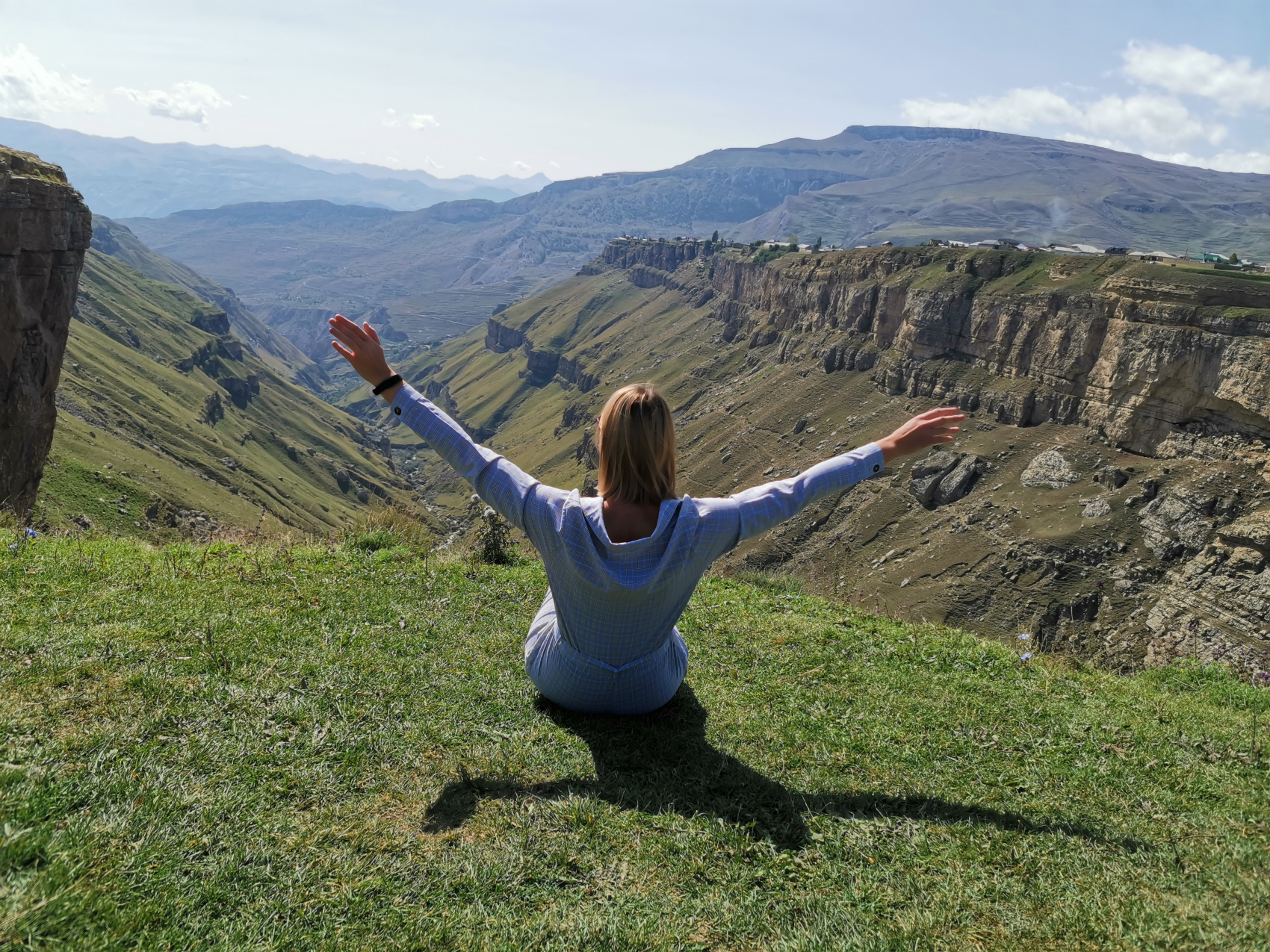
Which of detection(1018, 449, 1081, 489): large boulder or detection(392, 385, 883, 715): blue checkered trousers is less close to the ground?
detection(392, 385, 883, 715): blue checkered trousers

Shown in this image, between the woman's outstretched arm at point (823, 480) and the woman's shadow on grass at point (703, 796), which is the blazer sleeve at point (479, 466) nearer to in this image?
the woman's outstretched arm at point (823, 480)

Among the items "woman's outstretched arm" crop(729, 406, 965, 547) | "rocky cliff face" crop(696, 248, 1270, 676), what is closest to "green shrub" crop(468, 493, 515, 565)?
"woman's outstretched arm" crop(729, 406, 965, 547)

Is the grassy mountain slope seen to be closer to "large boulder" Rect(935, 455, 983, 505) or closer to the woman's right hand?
the woman's right hand


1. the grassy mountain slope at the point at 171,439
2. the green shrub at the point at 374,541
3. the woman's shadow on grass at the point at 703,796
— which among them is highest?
the woman's shadow on grass at the point at 703,796

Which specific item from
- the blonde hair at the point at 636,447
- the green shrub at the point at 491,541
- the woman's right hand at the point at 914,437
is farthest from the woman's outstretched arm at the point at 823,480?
the green shrub at the point at 491,541

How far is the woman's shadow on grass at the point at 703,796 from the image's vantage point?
5.20 meters

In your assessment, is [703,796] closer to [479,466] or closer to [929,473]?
[479,466]

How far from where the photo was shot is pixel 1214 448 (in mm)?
60094

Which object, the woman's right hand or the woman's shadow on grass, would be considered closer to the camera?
the woman's shadow on grass

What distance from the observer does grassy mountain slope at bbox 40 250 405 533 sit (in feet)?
194

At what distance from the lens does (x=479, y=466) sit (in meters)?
5.53

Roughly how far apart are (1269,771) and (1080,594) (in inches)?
2218

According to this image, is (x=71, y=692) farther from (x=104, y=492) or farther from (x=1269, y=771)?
(x=104, y=492)

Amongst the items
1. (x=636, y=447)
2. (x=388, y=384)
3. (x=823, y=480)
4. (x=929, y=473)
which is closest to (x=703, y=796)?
(x=823, y=480)
